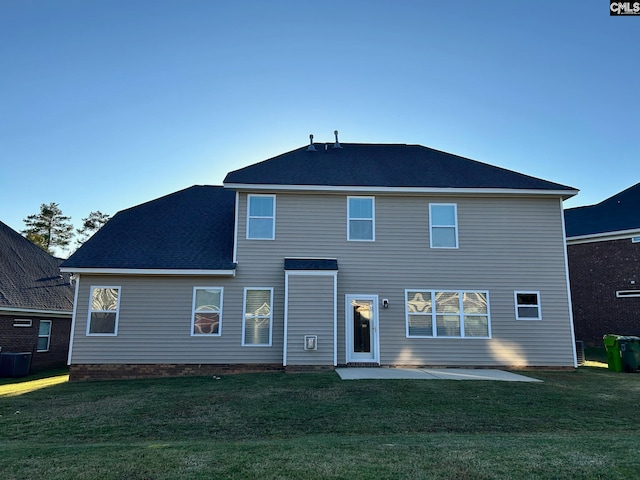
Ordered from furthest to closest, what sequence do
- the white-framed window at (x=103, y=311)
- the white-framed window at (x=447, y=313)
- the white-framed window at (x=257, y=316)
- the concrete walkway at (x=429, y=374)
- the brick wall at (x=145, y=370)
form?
the white-framed window at (x=447, y=313), the white-framed window at (x=257, y=316), the white-framed window at (x=103, y=311), the brick wall at (x=145, y=370), the concrete walkway at (x=429, y=374)

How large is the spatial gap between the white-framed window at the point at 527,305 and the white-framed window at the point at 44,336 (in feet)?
60.0

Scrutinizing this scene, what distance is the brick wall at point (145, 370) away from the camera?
11.8 meters

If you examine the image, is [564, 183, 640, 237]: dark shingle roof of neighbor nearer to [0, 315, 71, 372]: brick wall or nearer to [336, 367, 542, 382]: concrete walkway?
[336, 367, 542, 382]: concrete walkway

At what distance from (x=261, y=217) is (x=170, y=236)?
10.4ft

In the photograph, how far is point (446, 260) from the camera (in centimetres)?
1278

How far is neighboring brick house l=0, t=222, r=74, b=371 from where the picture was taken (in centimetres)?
1641

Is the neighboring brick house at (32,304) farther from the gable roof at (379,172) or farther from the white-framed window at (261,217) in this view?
the gable roof at (379,172)

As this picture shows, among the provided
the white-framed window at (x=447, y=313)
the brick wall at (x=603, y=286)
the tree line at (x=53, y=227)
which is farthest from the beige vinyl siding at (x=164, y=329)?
the tree line at (x=53, y=227)

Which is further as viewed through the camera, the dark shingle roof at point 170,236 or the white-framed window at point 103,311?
the dark shingle roof at point 170,236

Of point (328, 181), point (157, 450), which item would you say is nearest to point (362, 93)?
point (328, 181)

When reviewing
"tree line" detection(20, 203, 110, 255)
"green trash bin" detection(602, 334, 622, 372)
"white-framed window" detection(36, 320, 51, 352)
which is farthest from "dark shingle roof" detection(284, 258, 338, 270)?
"tree line" detection(20, 203, 110, 255)

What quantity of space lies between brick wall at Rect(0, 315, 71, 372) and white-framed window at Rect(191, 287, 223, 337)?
9.07m

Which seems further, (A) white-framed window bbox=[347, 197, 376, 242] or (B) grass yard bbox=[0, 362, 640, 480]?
(A) white-framed window bbox=[347, 197, 376, 242]

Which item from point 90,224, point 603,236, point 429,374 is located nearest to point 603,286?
point 603,236
